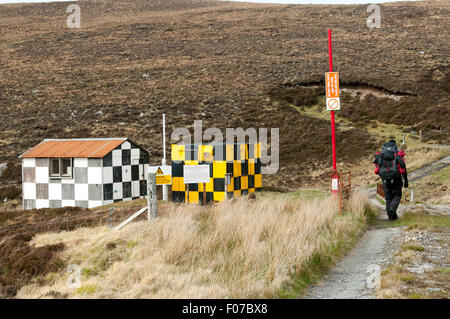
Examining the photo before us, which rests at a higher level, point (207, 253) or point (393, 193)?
point (393, 193)

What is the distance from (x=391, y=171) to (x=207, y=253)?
521 centimetres

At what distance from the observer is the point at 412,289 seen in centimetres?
544

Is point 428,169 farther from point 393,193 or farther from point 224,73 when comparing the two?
point 224,73

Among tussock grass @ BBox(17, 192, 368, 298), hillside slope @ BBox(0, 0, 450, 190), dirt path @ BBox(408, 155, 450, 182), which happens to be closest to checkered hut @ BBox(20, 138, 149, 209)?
tussock grass @ BBox(17, 192, 368, 298)

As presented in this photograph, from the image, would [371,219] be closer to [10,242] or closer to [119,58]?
[10,242]

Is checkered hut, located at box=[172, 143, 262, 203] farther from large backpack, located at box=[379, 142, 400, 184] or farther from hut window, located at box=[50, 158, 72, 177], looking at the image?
large backpack, located at box=[379, 142, 400, 184]

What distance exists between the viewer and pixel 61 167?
15344 mm

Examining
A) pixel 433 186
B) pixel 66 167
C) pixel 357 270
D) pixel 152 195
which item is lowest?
pixel 357 270

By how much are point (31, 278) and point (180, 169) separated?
26.3 ft

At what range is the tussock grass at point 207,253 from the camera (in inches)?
218

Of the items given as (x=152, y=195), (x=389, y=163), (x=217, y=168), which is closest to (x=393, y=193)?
(x=389, y=163)

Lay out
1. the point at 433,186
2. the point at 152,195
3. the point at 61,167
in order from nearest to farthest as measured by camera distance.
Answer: the point at 152,195
the point at 61,167
the point at 433,186

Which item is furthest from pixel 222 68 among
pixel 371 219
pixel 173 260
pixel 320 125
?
pixel 173 260

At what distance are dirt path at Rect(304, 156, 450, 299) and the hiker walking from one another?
42.7 inches
